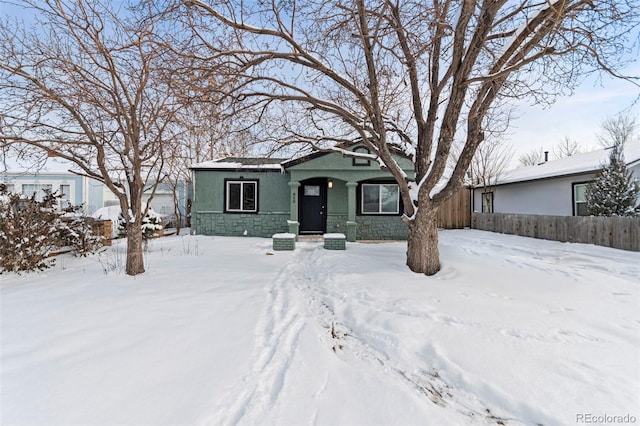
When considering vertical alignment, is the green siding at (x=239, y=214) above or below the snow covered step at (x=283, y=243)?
above

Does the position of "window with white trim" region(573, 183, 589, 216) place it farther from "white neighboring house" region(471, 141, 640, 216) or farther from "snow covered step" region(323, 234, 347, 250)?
"snow covered step" region(323, 234, 347, 250)

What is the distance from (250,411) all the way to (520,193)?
17117mm

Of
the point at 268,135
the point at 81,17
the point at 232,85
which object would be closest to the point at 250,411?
the point at 232,85

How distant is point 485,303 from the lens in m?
3.89

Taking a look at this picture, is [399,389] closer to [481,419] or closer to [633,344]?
[481,419]

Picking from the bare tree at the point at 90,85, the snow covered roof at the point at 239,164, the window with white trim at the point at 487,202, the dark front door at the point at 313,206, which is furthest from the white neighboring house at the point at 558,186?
the bare tree at the point at 90,85

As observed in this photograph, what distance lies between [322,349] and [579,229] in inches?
419

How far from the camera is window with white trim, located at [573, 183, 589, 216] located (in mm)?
Answer: 11311

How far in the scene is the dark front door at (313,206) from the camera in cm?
1226

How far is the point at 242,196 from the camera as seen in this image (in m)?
12.1

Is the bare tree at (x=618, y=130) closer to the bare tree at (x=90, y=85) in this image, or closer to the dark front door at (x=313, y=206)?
the dark front door at (x=313, y=206)

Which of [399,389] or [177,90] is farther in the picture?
[177,90]

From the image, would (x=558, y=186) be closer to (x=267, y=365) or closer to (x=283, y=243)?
(x=283, y=243)

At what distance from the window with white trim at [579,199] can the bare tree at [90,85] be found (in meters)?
15.0
